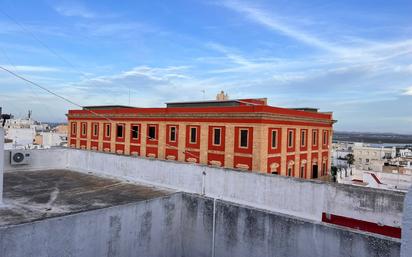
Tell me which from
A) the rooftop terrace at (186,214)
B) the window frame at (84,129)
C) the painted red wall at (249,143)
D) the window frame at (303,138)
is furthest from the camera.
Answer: the window frame at (84,129)

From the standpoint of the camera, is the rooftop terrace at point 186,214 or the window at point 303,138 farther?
→ the window at point 303,138

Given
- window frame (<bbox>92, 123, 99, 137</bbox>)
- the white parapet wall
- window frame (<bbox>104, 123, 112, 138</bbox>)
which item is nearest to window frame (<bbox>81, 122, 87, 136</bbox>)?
window frame (<bbox>92, 123, 99, 137</bbox>)

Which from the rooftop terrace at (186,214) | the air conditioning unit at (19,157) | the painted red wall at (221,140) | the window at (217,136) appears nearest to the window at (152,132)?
the painted red wall at (221,140)

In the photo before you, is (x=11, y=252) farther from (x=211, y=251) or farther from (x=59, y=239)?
(x=211, y=251)

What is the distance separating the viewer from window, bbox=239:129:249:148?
87.6 ft

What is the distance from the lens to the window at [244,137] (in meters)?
26.7

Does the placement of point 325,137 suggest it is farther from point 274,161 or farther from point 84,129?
point 84,129

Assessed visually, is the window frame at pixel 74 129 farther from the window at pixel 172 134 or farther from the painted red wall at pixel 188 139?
the painted red wall at pixel 188 139

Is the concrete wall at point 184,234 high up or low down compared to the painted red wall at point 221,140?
down

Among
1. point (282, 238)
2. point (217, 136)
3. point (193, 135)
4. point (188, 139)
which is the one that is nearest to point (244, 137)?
point (217, 136)

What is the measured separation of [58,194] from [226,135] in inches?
622

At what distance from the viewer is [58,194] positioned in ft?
47.1

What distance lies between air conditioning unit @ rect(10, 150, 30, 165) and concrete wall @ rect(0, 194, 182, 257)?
36.3 feet

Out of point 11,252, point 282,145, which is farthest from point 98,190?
point 282,145
